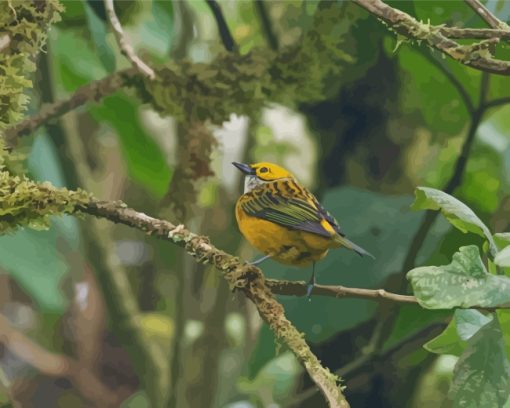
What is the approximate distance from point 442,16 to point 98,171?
0.55 m

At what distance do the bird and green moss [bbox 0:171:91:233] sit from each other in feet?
0.66

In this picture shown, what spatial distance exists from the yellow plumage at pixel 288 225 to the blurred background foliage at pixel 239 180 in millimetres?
240

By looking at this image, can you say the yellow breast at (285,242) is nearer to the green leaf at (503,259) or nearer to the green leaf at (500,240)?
the green leaf at (500,240)

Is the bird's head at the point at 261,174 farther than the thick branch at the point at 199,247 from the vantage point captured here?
Yes

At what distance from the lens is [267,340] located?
101 centimetres

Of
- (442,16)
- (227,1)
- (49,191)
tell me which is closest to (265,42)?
(227,1)

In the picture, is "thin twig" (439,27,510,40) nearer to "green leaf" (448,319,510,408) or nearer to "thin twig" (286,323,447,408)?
"green leaf" (448,319,510,408)

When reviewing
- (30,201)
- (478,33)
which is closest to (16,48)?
(30,201)

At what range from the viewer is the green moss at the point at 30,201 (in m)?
0.56

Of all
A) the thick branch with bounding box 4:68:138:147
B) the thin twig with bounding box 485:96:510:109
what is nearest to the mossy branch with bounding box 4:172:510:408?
the thick branch with bounding box 4:68:138:147

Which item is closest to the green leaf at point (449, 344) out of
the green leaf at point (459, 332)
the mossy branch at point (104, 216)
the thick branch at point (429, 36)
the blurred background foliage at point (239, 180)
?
the green leaf at point (459, 332)

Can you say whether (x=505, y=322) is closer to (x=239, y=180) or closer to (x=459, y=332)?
(x=459, y=332)

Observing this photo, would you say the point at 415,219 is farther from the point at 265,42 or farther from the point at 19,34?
the point at 19,34

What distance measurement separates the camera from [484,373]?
468mm
